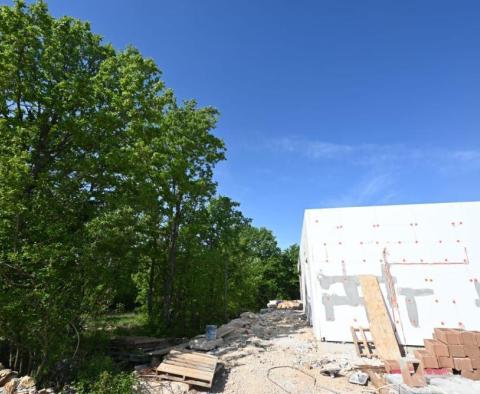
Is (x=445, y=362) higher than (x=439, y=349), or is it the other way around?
(x=439, y=349)

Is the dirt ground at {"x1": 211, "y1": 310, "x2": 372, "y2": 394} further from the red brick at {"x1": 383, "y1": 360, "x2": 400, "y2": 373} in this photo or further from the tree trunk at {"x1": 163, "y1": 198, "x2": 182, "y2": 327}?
the tree trunk at {"x1": 163, "y1": 198, "x2": 182, "y2": 327}

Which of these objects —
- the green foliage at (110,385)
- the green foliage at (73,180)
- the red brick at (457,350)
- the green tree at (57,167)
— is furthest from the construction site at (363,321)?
the green tree at (57,167)

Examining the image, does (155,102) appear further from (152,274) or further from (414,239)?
(414,239)

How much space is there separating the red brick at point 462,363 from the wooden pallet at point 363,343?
92.2 inches

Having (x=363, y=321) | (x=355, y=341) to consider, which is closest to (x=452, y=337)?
(x=355, y=341)

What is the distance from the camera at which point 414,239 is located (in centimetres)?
1070

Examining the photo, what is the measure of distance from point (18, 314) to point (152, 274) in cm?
919

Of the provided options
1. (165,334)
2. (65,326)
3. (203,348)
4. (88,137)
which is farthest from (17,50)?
(165,334)

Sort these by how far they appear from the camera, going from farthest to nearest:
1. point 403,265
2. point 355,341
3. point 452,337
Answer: point 403,265
point 355,341
point 452,337

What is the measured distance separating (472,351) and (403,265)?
3.51 metres

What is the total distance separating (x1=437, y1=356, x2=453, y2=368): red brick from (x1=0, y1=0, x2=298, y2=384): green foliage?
817 centimetres

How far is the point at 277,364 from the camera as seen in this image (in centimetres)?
869

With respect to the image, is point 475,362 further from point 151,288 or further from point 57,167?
point 151,288

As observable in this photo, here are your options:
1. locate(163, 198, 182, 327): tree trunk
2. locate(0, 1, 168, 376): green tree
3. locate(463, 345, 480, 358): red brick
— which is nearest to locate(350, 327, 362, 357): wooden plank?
locate(463, 345, 480, 358): red brick
